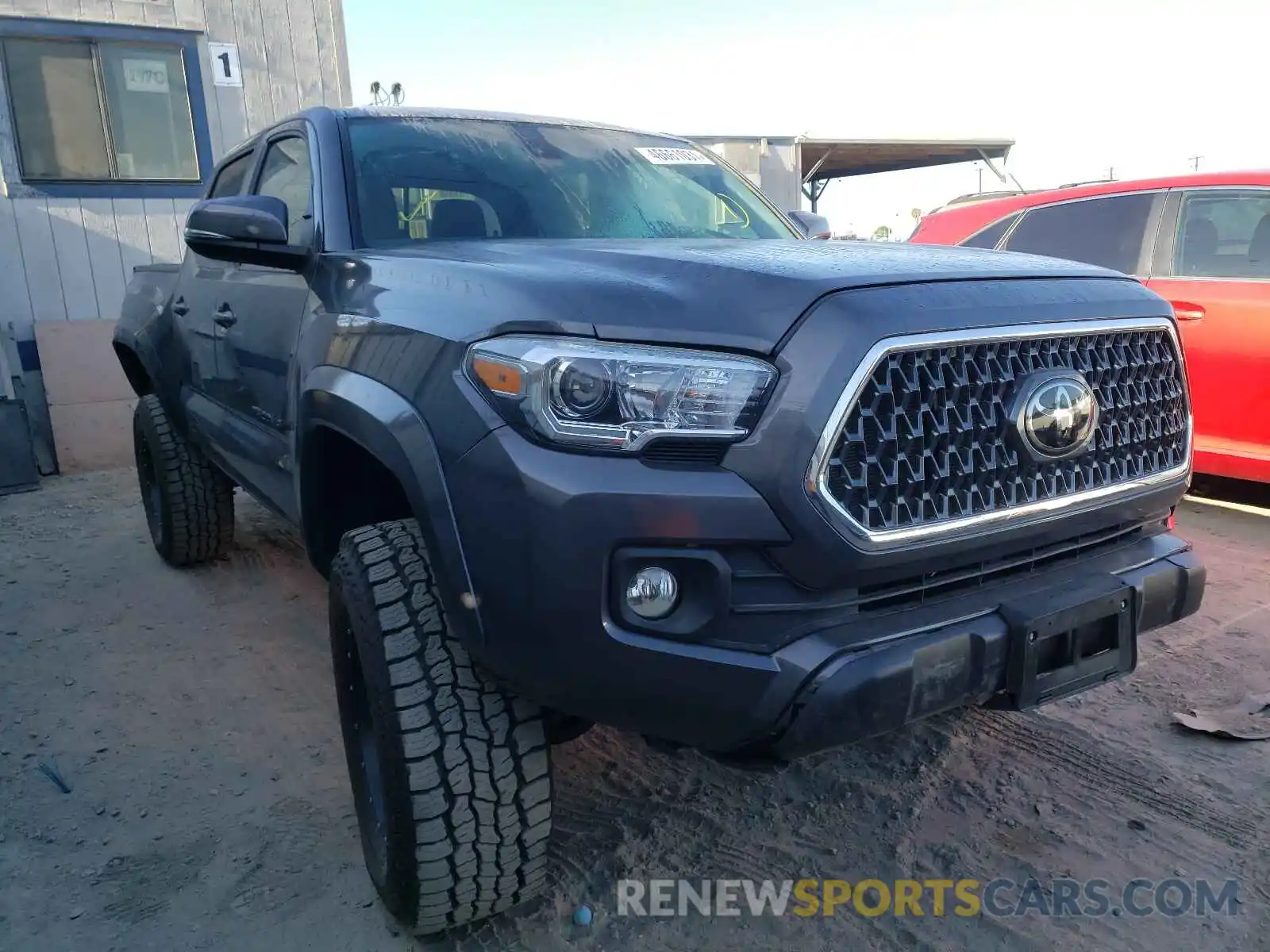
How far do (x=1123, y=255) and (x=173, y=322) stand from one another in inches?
181

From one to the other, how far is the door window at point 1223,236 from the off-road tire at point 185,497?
4.74m

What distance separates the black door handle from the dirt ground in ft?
4.03

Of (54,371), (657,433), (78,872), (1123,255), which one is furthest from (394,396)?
(54,371)

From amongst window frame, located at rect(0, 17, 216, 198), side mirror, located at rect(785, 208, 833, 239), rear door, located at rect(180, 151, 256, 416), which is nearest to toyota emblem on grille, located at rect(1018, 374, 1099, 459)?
side mirror, located at rect(785, 208, 833, 239)

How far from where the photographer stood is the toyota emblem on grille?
1.71 meters

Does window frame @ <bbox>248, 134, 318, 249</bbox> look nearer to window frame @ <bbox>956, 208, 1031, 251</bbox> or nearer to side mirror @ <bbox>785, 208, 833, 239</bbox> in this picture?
side mirror @ <bbox>785, 208, 833, 239</bbox>

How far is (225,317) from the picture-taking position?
10.2 feet

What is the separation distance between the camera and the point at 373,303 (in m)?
2.06

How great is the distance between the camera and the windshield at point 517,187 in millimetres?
2541

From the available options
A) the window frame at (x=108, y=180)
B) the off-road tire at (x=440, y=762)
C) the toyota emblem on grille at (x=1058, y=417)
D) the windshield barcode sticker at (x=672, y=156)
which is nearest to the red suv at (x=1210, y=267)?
the windshield barcode sticker at (x=672, y=156)

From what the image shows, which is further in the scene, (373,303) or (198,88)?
(198,88)

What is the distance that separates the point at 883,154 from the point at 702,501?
15.2 meters

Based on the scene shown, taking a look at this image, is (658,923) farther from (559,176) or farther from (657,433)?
(559,176)

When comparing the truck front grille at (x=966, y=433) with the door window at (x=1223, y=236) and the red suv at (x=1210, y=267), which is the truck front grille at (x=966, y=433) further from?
the door window at (x=1223, y=236)
